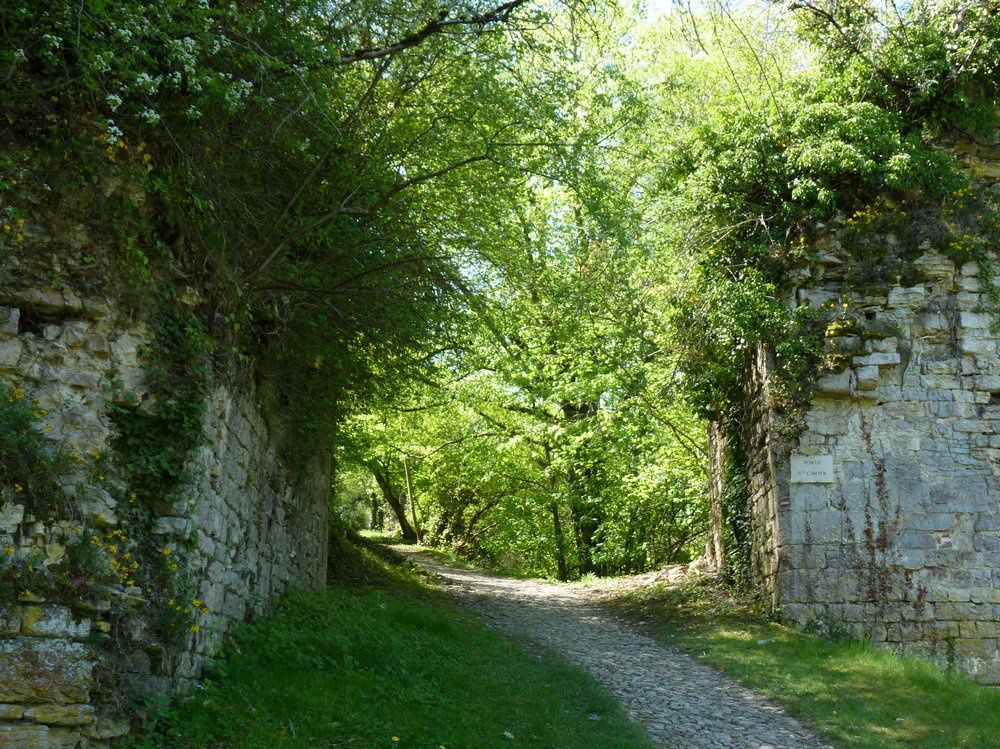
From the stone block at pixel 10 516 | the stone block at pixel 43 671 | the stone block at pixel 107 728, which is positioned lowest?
the stone block at pixel 107 728

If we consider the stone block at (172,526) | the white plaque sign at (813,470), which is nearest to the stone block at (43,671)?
the stone block at (172,526)

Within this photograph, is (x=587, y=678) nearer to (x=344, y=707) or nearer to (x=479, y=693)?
(x=479, y=693)

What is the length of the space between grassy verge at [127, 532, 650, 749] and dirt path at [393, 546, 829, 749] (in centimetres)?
37

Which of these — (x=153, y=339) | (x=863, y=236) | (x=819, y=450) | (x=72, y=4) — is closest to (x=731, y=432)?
(x=819, y=450)

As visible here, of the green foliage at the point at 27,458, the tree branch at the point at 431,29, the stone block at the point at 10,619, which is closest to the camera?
the stone block at the point at 10,619

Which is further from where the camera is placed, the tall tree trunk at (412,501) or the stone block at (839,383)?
the tall tree trunk at (412,501)

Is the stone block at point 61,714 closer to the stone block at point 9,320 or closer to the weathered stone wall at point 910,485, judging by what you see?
the stone block at point 9,320

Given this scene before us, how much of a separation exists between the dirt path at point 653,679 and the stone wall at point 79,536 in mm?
3579

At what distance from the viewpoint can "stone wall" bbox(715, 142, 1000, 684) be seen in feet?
30.7

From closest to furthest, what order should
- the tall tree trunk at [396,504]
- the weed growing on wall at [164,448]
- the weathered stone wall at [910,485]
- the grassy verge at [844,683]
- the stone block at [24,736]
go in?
the stone block at [24,736] → the weed growing on wall at [164,448] → the grassy verge at [844,683] → the weathered stone wall at [910,485] → the tall tree trunk at [396,504]

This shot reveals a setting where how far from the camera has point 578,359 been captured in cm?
1697

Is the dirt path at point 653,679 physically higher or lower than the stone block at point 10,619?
lower

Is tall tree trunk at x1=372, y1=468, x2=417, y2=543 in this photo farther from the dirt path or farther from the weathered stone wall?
the weathered stone wall

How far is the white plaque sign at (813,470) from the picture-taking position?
9.77 meters
